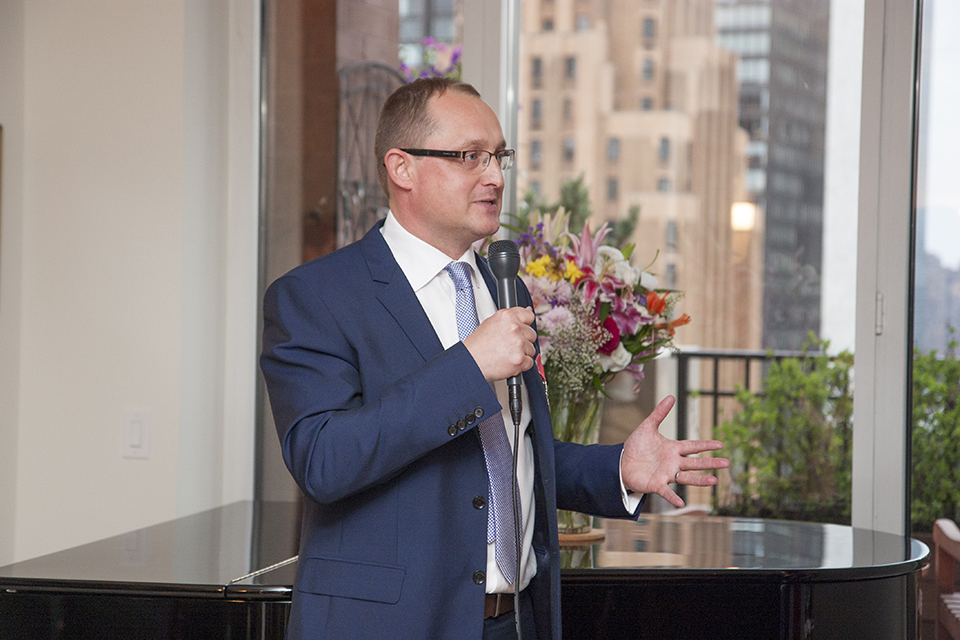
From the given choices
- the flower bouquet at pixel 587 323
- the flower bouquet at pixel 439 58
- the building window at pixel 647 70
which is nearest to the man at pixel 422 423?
the flower bouquet at pixel 587 323

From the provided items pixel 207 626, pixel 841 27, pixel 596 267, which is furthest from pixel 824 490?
pixel 207 626

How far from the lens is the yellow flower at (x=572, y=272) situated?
7.18 feet

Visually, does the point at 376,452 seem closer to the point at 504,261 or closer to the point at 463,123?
the point at 504,261

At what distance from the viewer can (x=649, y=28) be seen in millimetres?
3498

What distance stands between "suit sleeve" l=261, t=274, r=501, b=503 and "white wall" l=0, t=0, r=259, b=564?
148 centimetres

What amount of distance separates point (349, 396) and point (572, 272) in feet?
3.18

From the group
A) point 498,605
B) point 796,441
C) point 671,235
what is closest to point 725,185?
point 671,235

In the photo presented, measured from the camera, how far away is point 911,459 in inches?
105

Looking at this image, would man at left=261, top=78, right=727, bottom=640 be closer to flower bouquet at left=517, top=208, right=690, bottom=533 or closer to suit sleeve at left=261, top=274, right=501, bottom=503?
suit sleeve at left=261, top=274, right=501, bottom=503

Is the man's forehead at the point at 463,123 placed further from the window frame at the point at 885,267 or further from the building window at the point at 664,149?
the building window at the point at 664,149

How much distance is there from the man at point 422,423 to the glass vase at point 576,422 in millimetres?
609

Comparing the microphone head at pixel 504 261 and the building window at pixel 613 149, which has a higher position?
the building window at pixel 613 149

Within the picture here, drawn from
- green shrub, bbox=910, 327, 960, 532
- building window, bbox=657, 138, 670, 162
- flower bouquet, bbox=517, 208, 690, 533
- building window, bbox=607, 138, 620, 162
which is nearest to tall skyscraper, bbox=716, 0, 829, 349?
green shrub, bbox=910, 327, 960, 532

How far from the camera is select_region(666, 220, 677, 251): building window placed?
3.54m
